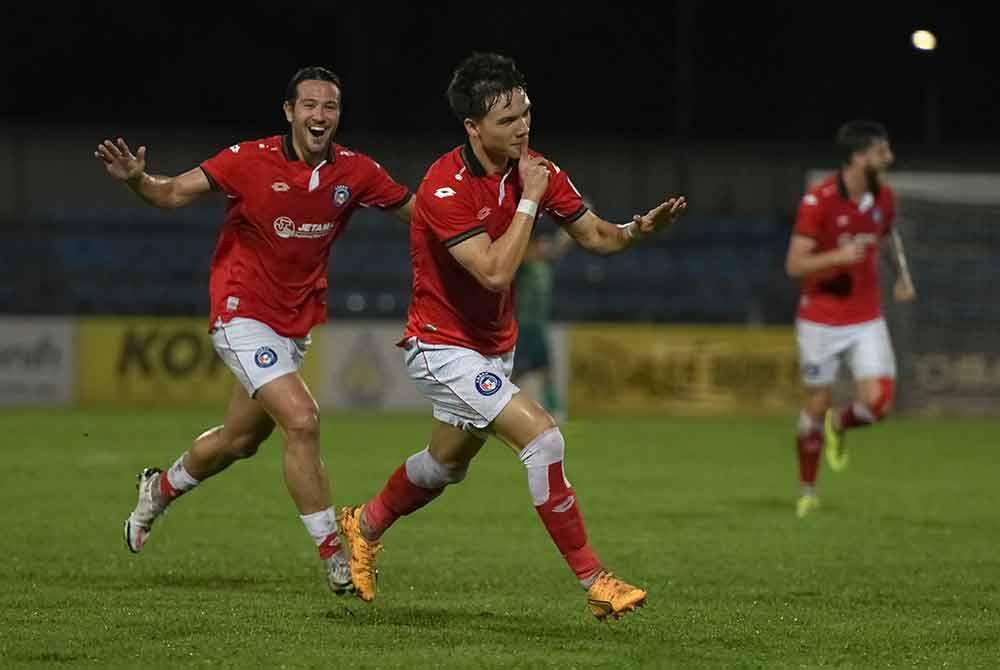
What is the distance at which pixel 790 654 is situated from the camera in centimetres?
634

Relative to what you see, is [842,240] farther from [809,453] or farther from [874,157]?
[809,453]

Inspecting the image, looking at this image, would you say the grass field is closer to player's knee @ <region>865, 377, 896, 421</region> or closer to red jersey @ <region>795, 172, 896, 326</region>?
player's knee @ <region>865, 377, 896, 421</region>

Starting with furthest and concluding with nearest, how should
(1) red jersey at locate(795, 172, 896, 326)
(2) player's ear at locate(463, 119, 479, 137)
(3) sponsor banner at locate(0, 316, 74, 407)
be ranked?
(3) sponsor banner at locate(0, 316, 74, 407) < (1) red jersey at locate(795, 172, 896, 326) < (2) player's ear at locate(463, 119, 479, 137)

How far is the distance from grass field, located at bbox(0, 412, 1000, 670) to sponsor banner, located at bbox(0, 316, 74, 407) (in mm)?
5879

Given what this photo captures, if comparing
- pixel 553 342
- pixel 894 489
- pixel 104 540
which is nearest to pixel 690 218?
pixel 553 342

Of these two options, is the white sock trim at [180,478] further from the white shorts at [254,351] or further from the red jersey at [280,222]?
the red jersey at [280,222]

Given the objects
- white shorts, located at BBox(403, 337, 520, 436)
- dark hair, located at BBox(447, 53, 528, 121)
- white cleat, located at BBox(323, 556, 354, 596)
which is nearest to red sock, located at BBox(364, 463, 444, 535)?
white cleat, located at BBox(323, 556, 354, 596)

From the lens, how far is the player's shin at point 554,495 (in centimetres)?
676

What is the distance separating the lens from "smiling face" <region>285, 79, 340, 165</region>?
783 centimetres

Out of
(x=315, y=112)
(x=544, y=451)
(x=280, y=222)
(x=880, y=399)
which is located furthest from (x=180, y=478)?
(x=880, y=399)

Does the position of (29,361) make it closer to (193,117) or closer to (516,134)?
(193,117)

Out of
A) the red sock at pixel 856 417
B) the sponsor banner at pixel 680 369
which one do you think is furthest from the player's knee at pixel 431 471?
the sponsor banner at pixel 680 369

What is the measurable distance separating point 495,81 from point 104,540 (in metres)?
4.25

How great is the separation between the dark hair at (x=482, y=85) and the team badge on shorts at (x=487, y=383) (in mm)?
1016
